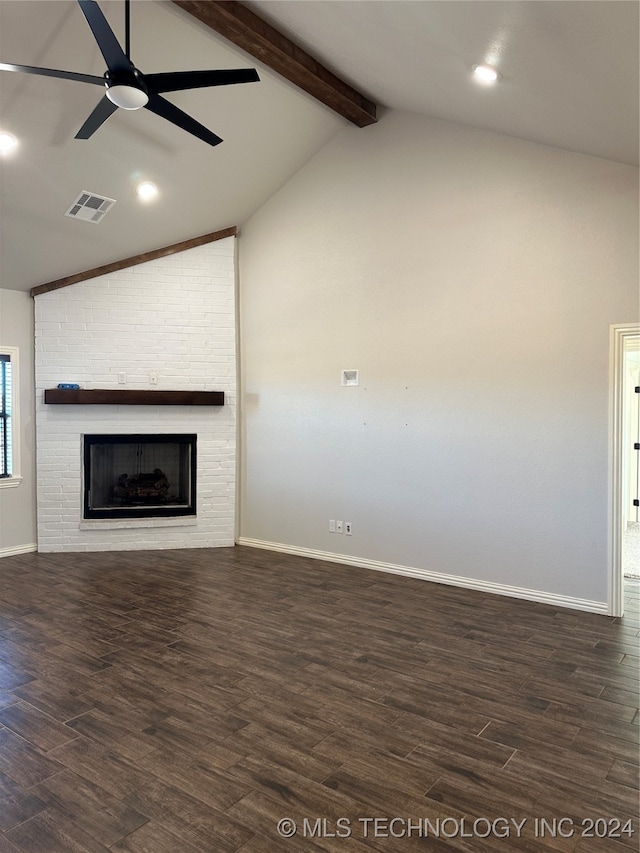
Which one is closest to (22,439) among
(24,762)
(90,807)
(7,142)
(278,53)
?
(7,142)

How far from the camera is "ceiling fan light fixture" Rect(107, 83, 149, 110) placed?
2787mm

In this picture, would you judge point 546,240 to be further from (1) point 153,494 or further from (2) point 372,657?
(1) point 153,494

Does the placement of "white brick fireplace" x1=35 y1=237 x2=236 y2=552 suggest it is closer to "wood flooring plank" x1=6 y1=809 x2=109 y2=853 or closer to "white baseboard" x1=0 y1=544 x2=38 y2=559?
"white baseboard" x1=0 y1=544 x2=38 y2=559

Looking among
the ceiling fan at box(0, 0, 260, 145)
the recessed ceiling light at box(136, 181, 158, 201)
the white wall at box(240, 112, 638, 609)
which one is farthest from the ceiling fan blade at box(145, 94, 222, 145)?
the white wall at box(240, 112, 638, 609)

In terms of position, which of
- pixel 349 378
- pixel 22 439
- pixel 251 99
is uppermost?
pixel 251 99

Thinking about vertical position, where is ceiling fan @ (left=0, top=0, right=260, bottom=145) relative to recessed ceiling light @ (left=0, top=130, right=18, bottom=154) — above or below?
below

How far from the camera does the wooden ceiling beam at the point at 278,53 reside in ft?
11.3

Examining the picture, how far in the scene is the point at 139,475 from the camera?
6.16m

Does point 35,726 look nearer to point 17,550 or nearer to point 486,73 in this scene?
point 17,550

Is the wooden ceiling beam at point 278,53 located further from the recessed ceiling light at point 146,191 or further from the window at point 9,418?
the window at point 9,418

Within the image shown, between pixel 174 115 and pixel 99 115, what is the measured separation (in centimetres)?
39

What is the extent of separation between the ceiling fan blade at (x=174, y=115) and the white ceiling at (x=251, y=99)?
670 millimetres

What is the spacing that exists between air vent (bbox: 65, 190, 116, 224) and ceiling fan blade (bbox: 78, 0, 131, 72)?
6.94ft

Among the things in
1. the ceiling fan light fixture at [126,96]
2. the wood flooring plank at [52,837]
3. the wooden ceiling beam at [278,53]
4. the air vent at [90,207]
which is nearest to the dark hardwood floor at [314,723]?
the wood flooring plank at [52,837]
